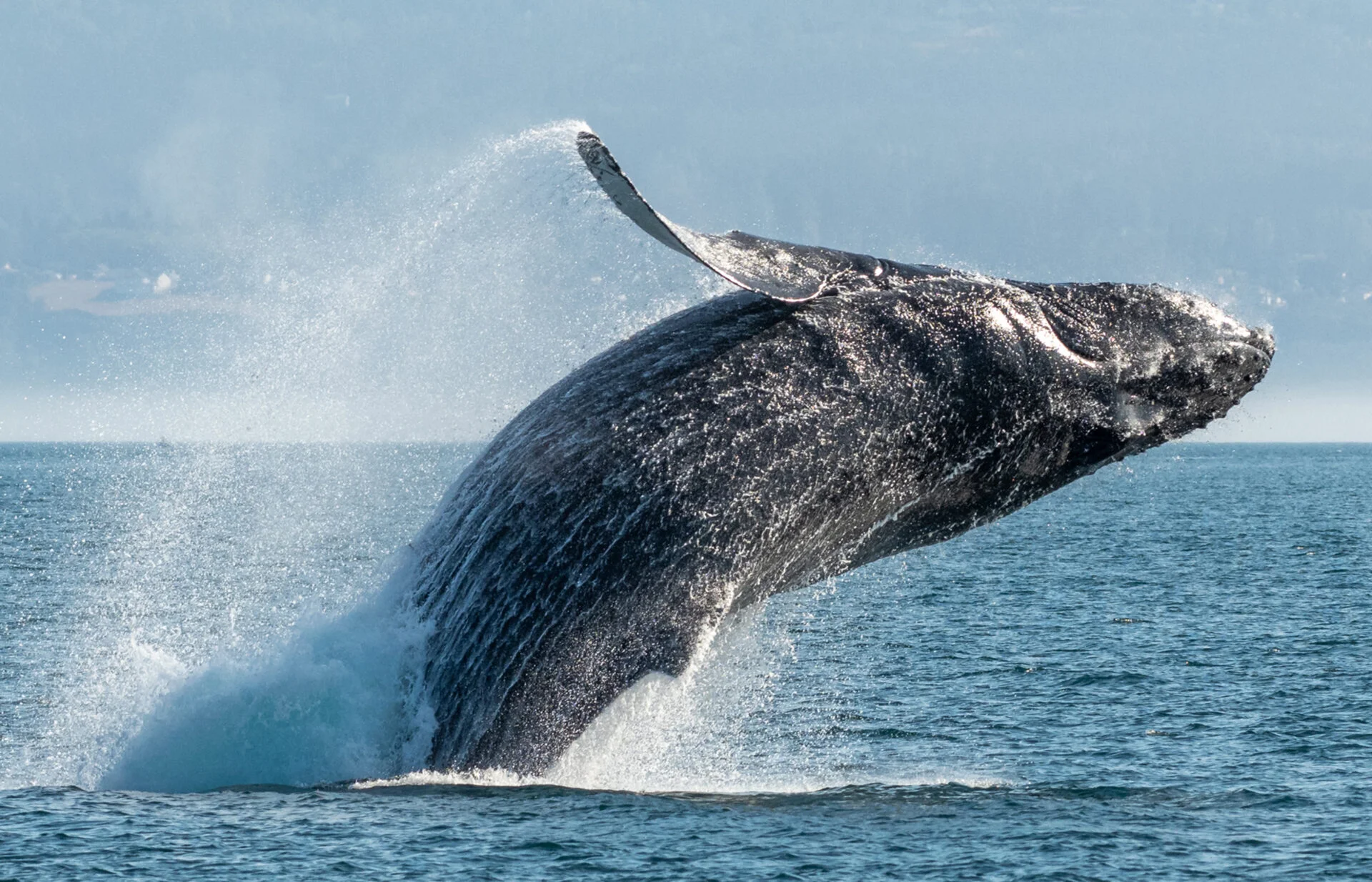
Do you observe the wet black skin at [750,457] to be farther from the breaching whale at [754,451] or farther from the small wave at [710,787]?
the small wave at [710,787]

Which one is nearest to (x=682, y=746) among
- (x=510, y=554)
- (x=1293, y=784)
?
(x=1293, y=784)

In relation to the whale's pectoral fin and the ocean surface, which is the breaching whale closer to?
the whale's pectoral fin

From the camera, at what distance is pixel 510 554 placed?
10602 mm

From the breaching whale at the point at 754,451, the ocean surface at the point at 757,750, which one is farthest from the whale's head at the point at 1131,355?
the ocean surface at the point at 757,750

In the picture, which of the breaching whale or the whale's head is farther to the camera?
the whale's head

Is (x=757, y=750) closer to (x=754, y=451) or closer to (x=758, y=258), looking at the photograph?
(x=754, y=451)

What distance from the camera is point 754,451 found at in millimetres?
10352

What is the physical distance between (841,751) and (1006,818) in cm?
420

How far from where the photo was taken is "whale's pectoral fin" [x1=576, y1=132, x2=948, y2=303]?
880 cm

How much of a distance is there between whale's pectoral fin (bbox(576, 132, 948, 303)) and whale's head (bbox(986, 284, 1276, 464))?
88 centimetres

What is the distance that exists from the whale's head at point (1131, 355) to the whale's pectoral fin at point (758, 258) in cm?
88

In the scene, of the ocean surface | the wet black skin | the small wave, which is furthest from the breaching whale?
the ocean surface

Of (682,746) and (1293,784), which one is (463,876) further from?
(1293,784)

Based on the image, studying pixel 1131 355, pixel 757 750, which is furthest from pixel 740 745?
pixel 1131 355
